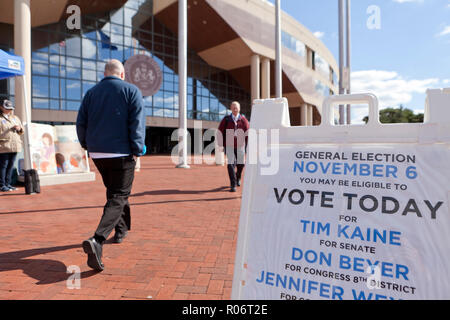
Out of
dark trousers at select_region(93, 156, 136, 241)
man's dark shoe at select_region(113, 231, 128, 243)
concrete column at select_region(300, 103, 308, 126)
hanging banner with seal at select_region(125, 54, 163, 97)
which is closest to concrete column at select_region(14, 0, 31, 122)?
hanging banner with seal at select_region(125, 54, 163, 97)

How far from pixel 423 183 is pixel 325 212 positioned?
0.38m

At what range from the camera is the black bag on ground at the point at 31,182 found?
233 inches

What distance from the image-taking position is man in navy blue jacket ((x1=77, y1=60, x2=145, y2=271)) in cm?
249

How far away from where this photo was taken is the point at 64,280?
2279 millimetres

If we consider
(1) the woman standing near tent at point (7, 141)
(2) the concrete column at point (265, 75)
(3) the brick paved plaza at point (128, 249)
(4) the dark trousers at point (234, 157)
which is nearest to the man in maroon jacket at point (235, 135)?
(4) the dark trousers at point (234, 157)

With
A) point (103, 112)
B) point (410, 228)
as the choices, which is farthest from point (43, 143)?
point (410, 228)

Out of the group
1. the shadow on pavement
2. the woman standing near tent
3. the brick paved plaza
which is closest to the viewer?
the brick paved plaza

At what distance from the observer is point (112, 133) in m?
2.50

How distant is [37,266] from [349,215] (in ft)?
8.65

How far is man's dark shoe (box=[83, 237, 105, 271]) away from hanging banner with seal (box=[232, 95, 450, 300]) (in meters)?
1.52

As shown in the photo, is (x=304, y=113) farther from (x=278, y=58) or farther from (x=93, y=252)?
(x=93, y=252)

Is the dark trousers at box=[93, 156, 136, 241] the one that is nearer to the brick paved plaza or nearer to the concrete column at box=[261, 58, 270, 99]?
the brick paved plaza

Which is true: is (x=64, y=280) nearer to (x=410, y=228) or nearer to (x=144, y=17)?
(x=410, y=228)

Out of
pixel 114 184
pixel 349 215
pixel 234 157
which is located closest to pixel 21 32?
pixel 234 157
